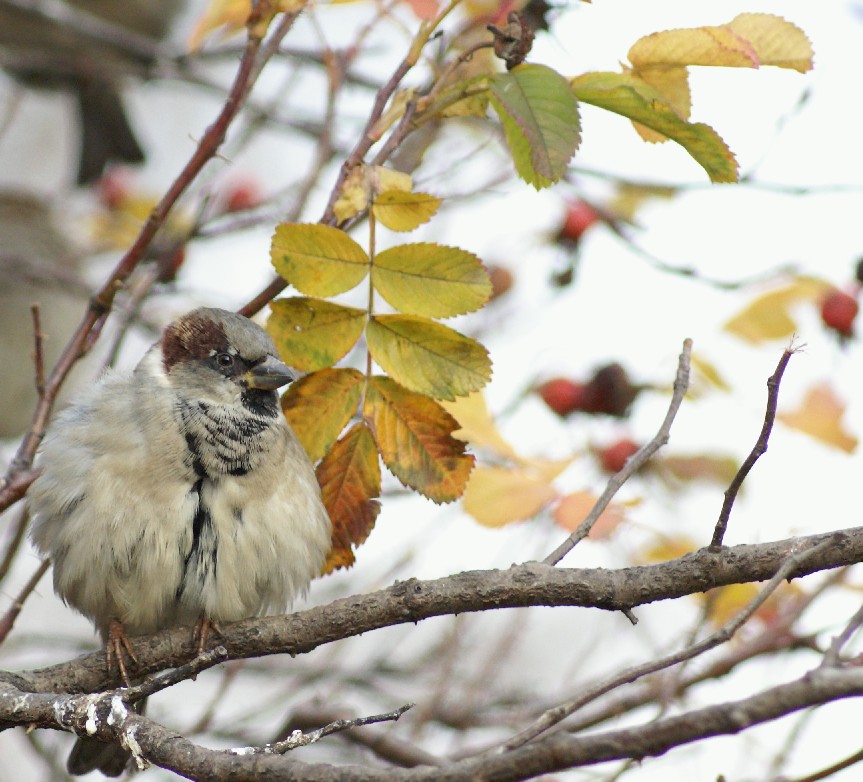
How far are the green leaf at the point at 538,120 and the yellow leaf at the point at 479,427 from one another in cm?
67

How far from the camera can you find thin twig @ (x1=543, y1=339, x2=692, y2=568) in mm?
1797

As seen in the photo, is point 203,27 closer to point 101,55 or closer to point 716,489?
point 716,489

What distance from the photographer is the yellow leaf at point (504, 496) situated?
2.21m

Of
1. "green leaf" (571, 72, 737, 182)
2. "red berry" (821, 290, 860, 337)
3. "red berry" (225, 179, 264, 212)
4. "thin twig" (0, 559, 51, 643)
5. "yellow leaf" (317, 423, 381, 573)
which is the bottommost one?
"thin twig" (0, 559, 51, 643)

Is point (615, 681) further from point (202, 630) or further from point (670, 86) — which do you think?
point (202, 630)

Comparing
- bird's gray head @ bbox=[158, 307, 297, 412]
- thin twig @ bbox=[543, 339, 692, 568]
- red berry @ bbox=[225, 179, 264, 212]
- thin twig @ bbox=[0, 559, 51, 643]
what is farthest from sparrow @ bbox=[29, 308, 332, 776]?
red berry @ bbox=[225, 179, 264, 212]

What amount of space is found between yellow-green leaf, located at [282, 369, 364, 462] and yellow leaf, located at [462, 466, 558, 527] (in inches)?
12.2

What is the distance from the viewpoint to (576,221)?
3.36 m

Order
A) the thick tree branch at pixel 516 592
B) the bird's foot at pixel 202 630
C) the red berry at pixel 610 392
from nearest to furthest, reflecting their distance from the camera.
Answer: the thick tree branch at pixel 516 592, the bird's foot at pixel 202 630, the red berry at pixel 610 392

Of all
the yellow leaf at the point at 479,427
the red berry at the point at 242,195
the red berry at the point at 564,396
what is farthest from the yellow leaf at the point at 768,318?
the red berry at the point at 242,195

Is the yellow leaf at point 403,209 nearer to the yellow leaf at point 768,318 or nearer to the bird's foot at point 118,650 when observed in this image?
the bird's foot at point 118,650

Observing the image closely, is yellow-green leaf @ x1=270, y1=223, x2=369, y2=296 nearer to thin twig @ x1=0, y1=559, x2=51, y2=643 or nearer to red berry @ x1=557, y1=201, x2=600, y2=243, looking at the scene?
thin twig @ x1=0, y1=559, x2=51, y2=643

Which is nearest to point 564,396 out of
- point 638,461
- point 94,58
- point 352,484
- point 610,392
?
point 610,392

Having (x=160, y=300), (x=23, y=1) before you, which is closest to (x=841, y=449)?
(x=160, y=300)
